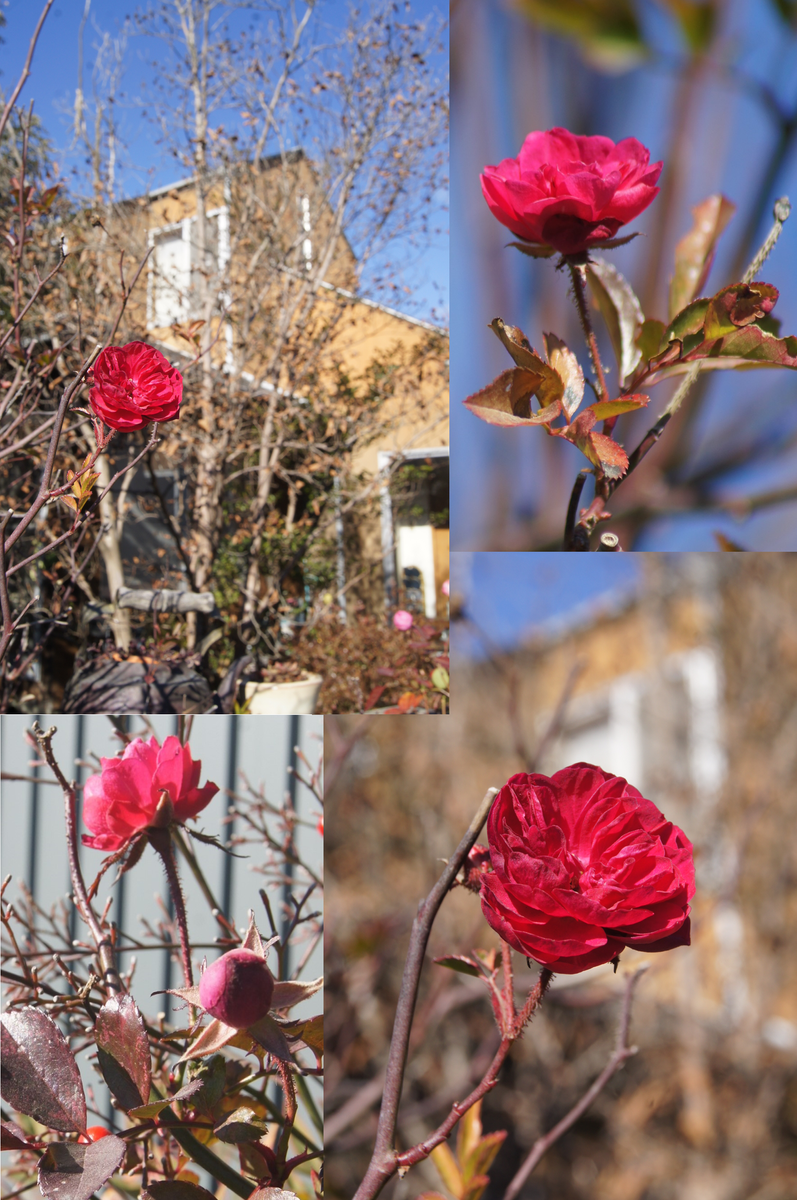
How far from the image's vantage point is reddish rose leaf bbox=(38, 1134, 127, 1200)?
33cm

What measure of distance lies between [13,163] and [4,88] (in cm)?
55

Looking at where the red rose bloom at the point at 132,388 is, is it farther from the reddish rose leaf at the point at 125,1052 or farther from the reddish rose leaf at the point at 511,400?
the reddish rose leaf at the point at 125,1052

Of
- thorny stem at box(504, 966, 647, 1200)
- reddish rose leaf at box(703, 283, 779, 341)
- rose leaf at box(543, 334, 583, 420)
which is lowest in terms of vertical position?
thorny stem at box(504, 966, 647, 1200)

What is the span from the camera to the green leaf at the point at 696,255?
470 mm

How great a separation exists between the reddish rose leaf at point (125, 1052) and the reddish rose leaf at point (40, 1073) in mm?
15

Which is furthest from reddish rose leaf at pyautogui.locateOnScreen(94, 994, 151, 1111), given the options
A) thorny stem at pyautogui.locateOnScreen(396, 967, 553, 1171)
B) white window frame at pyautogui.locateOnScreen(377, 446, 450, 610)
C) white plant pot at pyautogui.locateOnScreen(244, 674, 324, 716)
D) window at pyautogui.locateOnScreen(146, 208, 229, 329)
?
white window frame at pyautogui.locateOnScreen(377, 446, 450, 610)

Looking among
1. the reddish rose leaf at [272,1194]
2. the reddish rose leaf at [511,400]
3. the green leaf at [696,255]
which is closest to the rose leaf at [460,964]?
the reddish rose leaf at [272,1194]

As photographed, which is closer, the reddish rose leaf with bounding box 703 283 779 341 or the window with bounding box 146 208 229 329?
the reddish rose leaf with bounding box 703 283 779 341

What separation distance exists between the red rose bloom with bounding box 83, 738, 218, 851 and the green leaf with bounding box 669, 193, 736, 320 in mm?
392

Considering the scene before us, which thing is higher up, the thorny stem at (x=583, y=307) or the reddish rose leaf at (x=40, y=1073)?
the thorny stem at (x=583, y=307)

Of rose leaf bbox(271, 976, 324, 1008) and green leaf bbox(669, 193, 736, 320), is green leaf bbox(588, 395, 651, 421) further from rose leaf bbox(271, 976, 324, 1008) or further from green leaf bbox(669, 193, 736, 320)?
rose leaf bbox(271, 976, 324, 1008)

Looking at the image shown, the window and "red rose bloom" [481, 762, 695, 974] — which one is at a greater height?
the window

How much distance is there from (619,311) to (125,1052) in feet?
1.57

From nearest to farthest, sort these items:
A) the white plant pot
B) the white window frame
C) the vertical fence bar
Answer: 1. the vertical fence bar
2. the white plant pot
3. the white window frame
